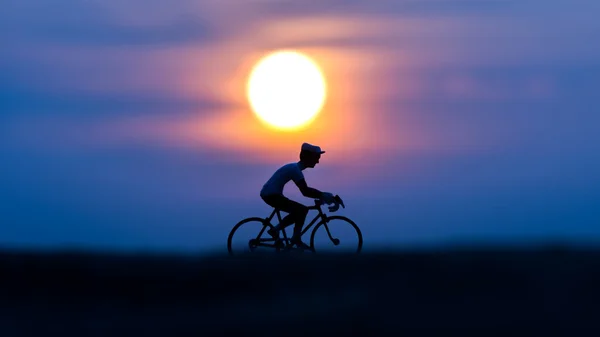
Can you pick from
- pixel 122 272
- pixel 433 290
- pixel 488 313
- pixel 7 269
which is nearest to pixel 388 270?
pixel 433 290

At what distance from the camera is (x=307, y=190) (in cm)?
2125

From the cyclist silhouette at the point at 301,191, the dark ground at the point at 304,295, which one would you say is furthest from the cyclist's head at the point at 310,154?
the dark ground at the point at 304,295

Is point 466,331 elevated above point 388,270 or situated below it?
below

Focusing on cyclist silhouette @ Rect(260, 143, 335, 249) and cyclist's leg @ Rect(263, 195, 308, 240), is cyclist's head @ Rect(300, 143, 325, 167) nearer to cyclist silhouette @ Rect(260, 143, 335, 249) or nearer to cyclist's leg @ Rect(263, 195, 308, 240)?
cyclist silhouette @ Rect(260, 143, 335, 249)

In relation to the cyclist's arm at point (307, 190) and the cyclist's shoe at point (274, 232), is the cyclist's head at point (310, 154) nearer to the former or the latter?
the cyclist's arm at point (307, 190)

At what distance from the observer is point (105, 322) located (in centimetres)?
1280

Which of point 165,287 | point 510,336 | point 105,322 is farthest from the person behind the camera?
point 165,287

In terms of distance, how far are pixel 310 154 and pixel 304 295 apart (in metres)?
7.59

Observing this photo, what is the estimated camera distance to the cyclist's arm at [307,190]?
834 inches

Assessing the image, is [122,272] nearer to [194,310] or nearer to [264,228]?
[194,310]

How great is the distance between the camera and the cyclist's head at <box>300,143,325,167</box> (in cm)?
2078

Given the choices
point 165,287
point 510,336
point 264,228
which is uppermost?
point 264,228

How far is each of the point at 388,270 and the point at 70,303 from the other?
3.60m

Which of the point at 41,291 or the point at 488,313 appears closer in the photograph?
the point at 488,313
